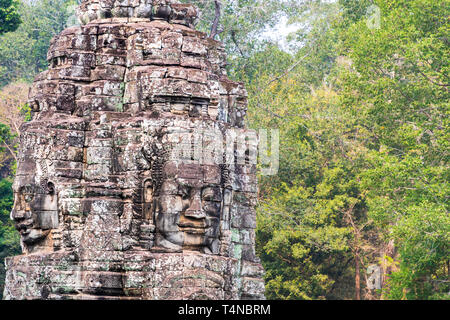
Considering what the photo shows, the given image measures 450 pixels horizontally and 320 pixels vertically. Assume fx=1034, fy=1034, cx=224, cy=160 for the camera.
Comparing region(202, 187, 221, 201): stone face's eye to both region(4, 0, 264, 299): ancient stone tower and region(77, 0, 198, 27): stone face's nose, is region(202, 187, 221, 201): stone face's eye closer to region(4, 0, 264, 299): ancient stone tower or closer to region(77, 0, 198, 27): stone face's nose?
region(4, 0, 264, 299): ancient stone tower

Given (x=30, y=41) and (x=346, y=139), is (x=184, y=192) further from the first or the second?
(x=30, y=41)

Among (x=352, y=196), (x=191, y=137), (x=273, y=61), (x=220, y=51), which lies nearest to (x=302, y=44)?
(x=273, y=61)

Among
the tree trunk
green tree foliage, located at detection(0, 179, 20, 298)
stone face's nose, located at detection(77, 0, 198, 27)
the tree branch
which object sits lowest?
the tree trunk

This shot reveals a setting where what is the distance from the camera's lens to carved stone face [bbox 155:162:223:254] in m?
16.0

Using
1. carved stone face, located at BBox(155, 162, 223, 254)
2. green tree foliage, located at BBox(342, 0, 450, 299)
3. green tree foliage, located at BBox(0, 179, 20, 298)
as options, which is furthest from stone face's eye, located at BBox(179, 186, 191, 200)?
green tree foliage, located at BBox(0, 179, 20, 298)

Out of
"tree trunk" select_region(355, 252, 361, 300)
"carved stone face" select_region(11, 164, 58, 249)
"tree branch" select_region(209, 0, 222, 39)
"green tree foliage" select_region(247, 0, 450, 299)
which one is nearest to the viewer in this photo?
"carved stone face" select_region(11, 164, 58, 249)

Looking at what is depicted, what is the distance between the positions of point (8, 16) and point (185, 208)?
42.0ft

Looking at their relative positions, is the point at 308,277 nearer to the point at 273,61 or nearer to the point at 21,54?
the point at 273,61

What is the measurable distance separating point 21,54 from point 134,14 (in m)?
23.6

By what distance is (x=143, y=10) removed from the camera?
691 inches

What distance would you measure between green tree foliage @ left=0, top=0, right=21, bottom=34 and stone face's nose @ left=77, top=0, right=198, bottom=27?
9741 mm

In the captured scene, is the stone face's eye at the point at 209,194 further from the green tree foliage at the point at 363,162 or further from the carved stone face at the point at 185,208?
the green tree foliage at the point at 363,162

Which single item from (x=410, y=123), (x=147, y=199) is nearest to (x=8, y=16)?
(x=410, y=123)

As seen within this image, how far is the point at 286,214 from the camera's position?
1133 inches
